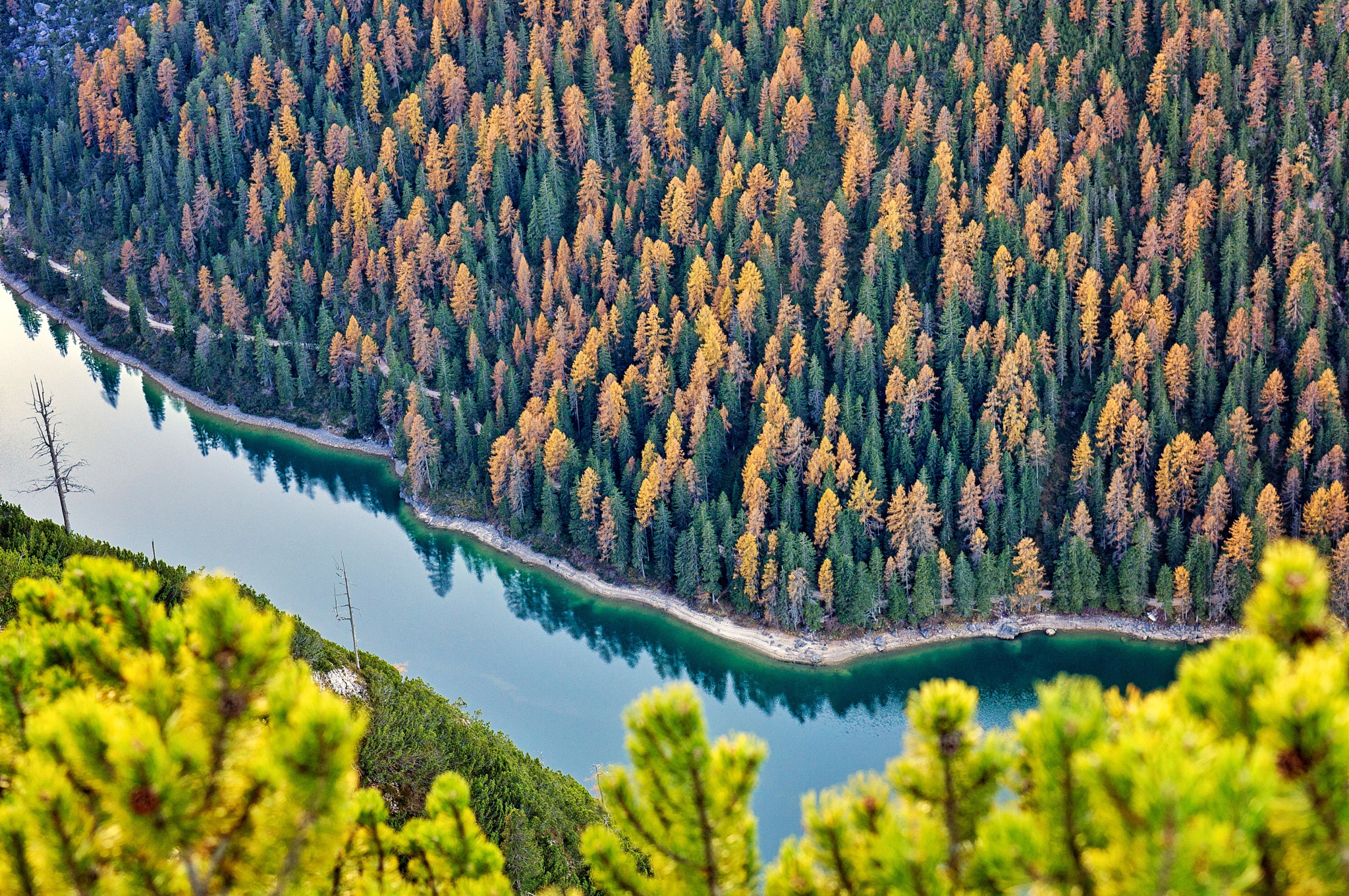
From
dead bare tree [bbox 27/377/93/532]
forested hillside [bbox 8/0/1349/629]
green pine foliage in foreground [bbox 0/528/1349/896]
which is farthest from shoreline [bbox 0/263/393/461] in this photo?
green pine foliage in foreground [bbox 0/528/1349/896]

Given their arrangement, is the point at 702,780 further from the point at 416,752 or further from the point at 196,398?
the point at 196,398

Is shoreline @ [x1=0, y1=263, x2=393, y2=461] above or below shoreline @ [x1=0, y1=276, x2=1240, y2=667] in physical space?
above

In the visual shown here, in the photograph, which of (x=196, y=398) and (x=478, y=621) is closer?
(x=478, y=621)

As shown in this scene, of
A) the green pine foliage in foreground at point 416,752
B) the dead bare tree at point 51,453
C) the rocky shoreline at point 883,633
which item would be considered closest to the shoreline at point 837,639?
the rocky shoreline at point 883,633

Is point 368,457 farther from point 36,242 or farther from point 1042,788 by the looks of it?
point 1042,788

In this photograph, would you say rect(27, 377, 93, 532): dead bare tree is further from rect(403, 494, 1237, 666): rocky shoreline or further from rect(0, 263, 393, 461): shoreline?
rect(403, 494, 1237, 666): rocky shoreline

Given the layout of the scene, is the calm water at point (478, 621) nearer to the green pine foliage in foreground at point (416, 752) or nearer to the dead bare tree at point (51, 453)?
the dead bare tree at point (51, 453)

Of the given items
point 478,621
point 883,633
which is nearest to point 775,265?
point 883,633
